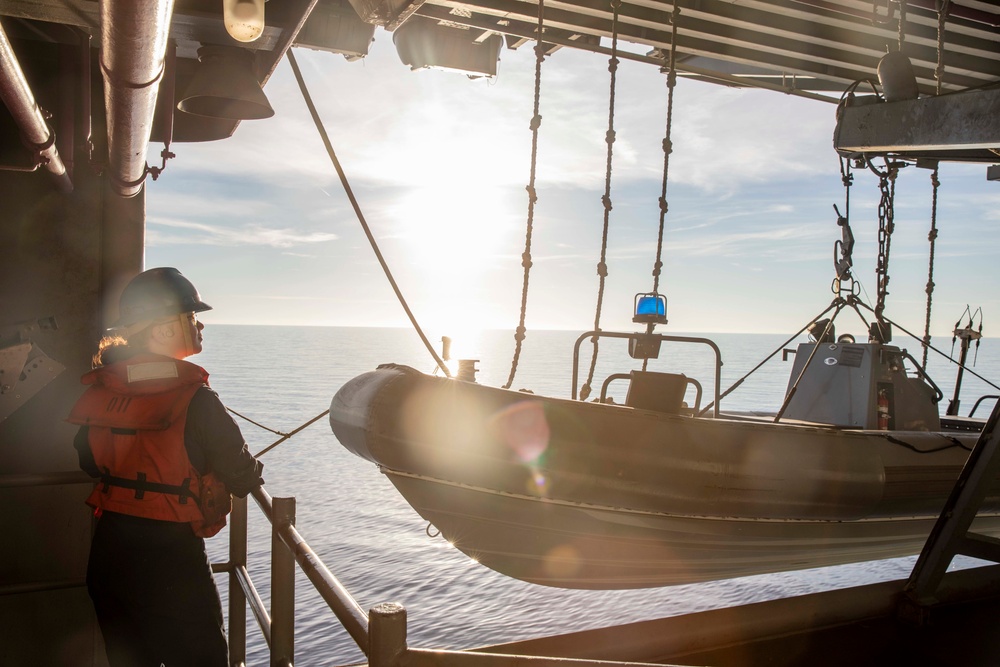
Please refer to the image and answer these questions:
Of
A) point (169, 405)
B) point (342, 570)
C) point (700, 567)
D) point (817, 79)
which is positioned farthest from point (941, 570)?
point (342, 570)

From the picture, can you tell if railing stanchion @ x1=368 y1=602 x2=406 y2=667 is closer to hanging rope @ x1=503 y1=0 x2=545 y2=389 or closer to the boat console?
hanging rope @ x1=503 y1=0 x2=545 y2=389

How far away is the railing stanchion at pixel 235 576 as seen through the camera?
2578mm

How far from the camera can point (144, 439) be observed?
2.06m

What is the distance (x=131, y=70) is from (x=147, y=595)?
1477 mm

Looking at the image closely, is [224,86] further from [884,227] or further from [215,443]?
[884,227]

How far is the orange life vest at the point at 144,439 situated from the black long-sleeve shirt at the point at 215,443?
2cm

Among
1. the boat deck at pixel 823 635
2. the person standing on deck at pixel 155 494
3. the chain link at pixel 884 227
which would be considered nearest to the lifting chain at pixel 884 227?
the chain link at pixel 884 227

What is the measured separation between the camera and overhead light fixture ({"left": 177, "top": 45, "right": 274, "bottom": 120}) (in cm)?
324

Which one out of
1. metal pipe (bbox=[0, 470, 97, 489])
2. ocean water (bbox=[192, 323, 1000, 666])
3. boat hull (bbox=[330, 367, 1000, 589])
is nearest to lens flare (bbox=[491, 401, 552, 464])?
boat hull (bbox=[330, 367, 1000, 589])

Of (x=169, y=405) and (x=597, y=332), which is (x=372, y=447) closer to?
(x=169, y=405)

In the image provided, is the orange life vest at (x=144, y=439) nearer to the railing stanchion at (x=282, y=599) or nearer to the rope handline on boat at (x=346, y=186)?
the railing stanchion at (x=282, y=599)

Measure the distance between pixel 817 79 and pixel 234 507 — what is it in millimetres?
5991

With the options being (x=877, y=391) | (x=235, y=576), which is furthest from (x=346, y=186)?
(x=877, y=391)

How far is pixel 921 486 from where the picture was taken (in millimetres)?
3768
